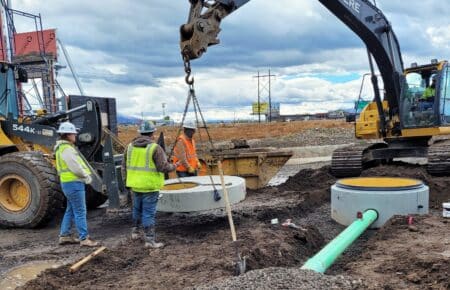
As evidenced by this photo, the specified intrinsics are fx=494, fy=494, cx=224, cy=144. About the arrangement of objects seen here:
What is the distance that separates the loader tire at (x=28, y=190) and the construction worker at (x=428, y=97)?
8210mm

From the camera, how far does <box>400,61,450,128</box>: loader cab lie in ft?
36.2

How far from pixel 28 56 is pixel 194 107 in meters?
12.8

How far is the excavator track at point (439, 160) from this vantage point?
424 inches

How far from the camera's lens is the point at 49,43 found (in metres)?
20.8

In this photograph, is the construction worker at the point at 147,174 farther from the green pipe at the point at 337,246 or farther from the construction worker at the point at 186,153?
the green pipe at the point at 337,246

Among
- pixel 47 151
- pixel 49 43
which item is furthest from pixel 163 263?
pixel 49 43

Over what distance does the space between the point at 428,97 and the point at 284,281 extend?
8.88 metres

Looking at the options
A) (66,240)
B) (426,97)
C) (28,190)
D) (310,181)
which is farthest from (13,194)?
(426,97)

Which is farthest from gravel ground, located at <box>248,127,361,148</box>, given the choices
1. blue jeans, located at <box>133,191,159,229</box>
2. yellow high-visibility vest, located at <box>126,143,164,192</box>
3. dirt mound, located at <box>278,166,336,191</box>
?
yellow high-visibility vest, located at <box>126,143,164,192</box>

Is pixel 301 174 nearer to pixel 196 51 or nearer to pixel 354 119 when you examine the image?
pixel 354 119

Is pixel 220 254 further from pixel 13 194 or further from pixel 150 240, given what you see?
pixel 13 194

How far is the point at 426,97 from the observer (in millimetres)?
11492

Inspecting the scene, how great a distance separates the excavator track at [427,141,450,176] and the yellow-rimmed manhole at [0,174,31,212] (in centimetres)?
837

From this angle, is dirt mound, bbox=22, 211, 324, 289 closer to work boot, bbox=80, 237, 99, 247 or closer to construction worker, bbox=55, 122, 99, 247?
work boot, bbox=80, 237, 99, 247
